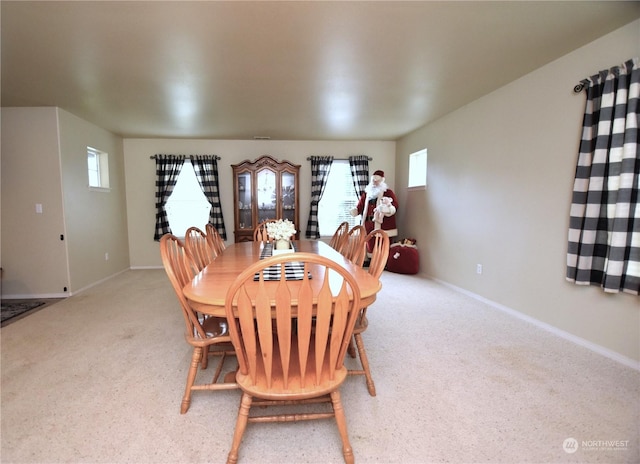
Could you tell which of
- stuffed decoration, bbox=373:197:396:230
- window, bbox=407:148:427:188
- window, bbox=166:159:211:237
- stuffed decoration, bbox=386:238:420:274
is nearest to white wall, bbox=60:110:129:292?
window, bbox=166:159:211:237

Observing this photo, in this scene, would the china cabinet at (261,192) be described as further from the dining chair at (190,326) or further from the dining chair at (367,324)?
the dining chair at (367,324)

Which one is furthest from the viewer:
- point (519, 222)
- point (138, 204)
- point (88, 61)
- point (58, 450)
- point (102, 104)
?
point (138, 204)

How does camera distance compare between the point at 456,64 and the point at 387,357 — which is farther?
the point at 456,64

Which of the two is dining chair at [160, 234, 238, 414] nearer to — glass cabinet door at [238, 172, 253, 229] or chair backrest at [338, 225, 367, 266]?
chair backrest at [338, 225, 367, 266]

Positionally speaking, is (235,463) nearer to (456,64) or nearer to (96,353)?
(96,353)

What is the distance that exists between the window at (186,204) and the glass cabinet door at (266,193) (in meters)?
0.94

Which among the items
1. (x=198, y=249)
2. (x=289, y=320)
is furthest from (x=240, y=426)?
(x=198, y=249)

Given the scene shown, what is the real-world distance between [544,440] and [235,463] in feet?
4.50

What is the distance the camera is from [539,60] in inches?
92.4

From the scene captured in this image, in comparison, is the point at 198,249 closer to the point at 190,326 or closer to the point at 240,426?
the point at 190,326

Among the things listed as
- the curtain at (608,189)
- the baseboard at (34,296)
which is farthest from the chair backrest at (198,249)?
the curtain at (608,189)

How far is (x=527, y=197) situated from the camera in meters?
2.65

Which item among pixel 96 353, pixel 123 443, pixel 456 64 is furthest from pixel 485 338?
pixel 96 353

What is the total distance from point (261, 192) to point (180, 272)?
3.32m
